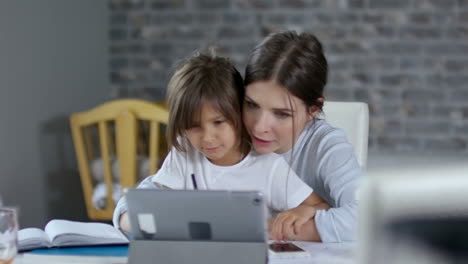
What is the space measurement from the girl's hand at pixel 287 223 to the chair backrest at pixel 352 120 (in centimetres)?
42

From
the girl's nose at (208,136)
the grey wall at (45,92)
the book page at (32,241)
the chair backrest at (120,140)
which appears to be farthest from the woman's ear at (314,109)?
the grey wall at (45,92)

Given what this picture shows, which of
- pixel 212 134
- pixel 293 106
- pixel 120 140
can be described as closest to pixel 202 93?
pixel 212 134

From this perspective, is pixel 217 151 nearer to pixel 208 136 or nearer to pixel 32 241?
pixel 208 136

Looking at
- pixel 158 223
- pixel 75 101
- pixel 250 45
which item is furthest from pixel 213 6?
pixel 158 223

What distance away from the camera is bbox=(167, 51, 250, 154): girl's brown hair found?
178 cm

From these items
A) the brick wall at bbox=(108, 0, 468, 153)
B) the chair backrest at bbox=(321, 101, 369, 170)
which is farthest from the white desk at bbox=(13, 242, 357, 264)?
the brick wall at bbox=(108, 0, 468, 153)

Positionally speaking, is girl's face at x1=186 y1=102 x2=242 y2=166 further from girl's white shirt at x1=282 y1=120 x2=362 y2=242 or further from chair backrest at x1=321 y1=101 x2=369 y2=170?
chair backrest at x1=321 y1=101 x2=369 y2=170

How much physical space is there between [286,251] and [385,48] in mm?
2360

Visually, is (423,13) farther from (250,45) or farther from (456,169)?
(456,169)

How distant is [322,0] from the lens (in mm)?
3764

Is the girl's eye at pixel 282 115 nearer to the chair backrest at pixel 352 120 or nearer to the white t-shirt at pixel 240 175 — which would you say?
the white t-shirt at pixel 240 175

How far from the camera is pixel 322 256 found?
1.55m

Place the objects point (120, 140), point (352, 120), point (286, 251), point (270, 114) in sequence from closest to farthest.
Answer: point (286, 251) < point (270, 114) < point (352, 120) < point (120, 140)

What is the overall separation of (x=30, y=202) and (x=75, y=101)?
1.86 feet
